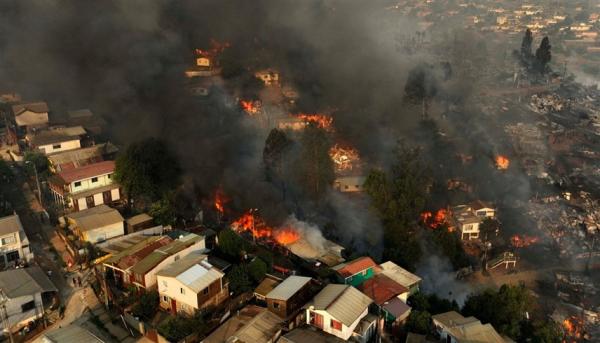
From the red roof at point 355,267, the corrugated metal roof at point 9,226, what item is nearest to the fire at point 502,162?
the red roof at point 355,267

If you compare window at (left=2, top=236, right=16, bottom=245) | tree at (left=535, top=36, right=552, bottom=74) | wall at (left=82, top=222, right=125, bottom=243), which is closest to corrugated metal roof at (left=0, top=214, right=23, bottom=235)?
window at (left=2, top=236, right=16, bottom=245)

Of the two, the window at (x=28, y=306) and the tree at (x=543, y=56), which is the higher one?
the tree at (x=543, y=56)

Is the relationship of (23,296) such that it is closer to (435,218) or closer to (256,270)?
(256,270)

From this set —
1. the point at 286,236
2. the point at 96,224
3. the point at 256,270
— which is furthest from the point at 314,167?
the point at 96,224

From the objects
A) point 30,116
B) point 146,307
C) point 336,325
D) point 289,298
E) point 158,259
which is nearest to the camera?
point 336,325

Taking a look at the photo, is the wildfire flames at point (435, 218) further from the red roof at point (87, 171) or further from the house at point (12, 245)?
the house at point (12, 245)

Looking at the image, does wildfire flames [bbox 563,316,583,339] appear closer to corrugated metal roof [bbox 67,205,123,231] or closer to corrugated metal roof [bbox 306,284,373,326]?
corrugated metal roof [bbox 306,284,373,326]
